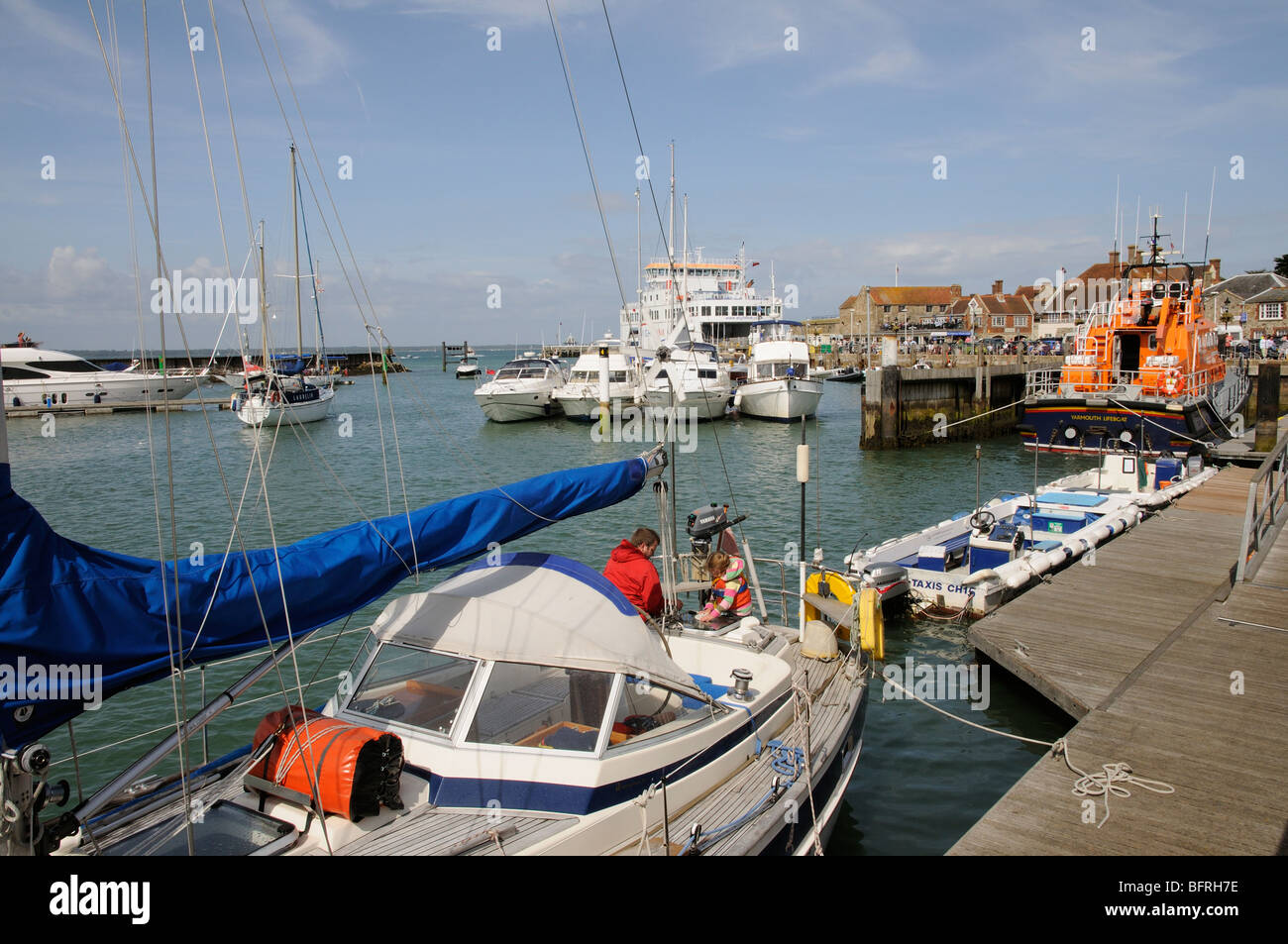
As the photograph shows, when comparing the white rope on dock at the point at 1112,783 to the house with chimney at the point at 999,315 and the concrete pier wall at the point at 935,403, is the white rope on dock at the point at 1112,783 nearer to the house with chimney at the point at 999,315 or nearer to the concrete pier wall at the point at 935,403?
the concrete pier wall at the point at 935,403

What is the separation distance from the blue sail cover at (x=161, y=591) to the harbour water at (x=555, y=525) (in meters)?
0.59

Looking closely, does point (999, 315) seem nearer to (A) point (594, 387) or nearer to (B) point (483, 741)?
(A) point (594, 387)

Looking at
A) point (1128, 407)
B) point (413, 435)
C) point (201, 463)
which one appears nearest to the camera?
point (1128, 407)

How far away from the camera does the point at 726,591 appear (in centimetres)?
913

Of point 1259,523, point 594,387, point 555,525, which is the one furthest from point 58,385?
point 1259,523

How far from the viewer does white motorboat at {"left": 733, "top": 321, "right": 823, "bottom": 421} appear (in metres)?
45.9

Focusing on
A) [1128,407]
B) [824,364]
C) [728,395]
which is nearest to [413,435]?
[728,395]

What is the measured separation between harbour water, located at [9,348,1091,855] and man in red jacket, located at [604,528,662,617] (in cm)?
268

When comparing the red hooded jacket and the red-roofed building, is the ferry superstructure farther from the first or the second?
the red hooded jacket

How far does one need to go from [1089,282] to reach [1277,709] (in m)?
103

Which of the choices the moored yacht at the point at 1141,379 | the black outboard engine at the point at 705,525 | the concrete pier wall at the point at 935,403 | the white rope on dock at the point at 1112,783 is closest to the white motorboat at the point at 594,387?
the concrete pier wall at the point at 935,403
